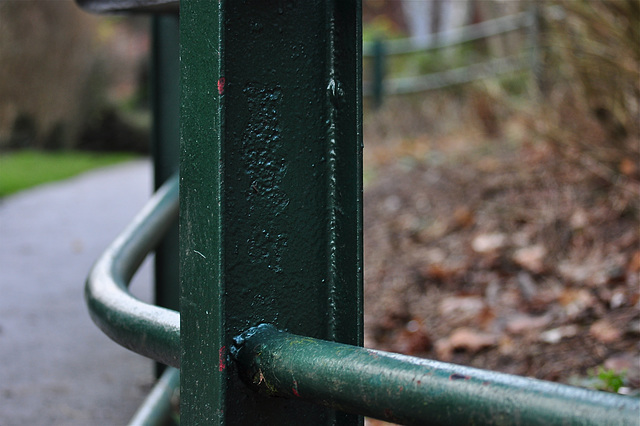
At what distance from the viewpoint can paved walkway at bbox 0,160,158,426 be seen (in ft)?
9.13

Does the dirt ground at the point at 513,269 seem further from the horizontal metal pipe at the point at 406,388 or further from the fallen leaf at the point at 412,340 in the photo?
the horizontal metal pipe at the point at 406,388

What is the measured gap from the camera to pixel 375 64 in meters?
12.2

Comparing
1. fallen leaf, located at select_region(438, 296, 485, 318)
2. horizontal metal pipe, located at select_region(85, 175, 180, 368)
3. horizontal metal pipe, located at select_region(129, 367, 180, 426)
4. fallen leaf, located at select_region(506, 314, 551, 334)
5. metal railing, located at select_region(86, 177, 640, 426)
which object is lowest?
fallen leaf, located at select_region(438, 296, 485, 318)

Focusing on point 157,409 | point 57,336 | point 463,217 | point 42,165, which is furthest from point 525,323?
point 42,165

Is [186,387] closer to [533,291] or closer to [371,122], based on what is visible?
[533,291]

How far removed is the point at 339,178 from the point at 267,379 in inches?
9.2

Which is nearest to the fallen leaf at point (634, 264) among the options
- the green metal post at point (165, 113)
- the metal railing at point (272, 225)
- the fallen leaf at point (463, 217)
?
the fallen leaf at point (463, 217)

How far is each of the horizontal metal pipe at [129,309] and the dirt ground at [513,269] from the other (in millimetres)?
1037

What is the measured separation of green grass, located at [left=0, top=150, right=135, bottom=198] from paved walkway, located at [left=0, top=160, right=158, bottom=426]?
2569mm

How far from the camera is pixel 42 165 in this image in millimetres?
12812

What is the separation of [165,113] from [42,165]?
11.0 metres

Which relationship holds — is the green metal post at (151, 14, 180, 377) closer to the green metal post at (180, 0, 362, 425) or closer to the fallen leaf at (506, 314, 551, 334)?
the fallen leaf at (506, 314, 551, 334)

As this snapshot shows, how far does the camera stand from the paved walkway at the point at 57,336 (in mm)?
2783

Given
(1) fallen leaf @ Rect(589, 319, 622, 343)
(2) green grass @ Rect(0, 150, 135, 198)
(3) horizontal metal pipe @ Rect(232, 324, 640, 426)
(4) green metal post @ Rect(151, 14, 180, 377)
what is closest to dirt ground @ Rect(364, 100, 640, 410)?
(1) fallen leaf @ Rect(589, 319, 622, 343)
